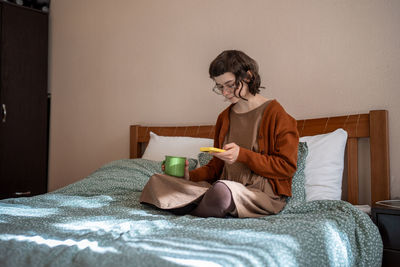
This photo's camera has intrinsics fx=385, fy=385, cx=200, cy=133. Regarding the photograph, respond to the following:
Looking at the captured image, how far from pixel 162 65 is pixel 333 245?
1940 millimetres

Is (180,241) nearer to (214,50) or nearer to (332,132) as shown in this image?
(332,132)

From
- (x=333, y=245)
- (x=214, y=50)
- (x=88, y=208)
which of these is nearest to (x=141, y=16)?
(x=214, y=50)

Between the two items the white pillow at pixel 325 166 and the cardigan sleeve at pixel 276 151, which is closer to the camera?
the cardigan sleeve at pixel 276 151

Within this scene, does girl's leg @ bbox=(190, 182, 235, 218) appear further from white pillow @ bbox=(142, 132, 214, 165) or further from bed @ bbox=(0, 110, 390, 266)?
white pillow @ bbox=(142, 132, 214, 165)

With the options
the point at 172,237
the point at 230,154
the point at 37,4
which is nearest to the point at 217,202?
the point at 230,154

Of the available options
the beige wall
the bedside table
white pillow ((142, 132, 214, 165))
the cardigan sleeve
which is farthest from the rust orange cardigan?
white pillow ((142, 132, 214, 165))

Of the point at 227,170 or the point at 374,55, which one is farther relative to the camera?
the point at 374,55

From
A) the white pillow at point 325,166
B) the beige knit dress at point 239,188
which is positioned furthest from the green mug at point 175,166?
the white pillow at point 325,166

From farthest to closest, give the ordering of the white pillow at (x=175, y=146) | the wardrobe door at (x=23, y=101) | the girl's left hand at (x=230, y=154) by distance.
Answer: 1. the wardrobe door at (x=23, y=101)
2. the white pillow at (x=175, y=146)
3. the girl's left hand at (x=230, y=154)

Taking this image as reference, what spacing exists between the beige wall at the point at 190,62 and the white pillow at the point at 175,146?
0.24 metres

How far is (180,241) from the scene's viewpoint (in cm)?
97

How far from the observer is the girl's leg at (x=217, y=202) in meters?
1.31

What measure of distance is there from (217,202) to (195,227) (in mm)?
184

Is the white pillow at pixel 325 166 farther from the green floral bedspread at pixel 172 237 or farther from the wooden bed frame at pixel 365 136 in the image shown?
the green floral bedspread at pixel 172 237
